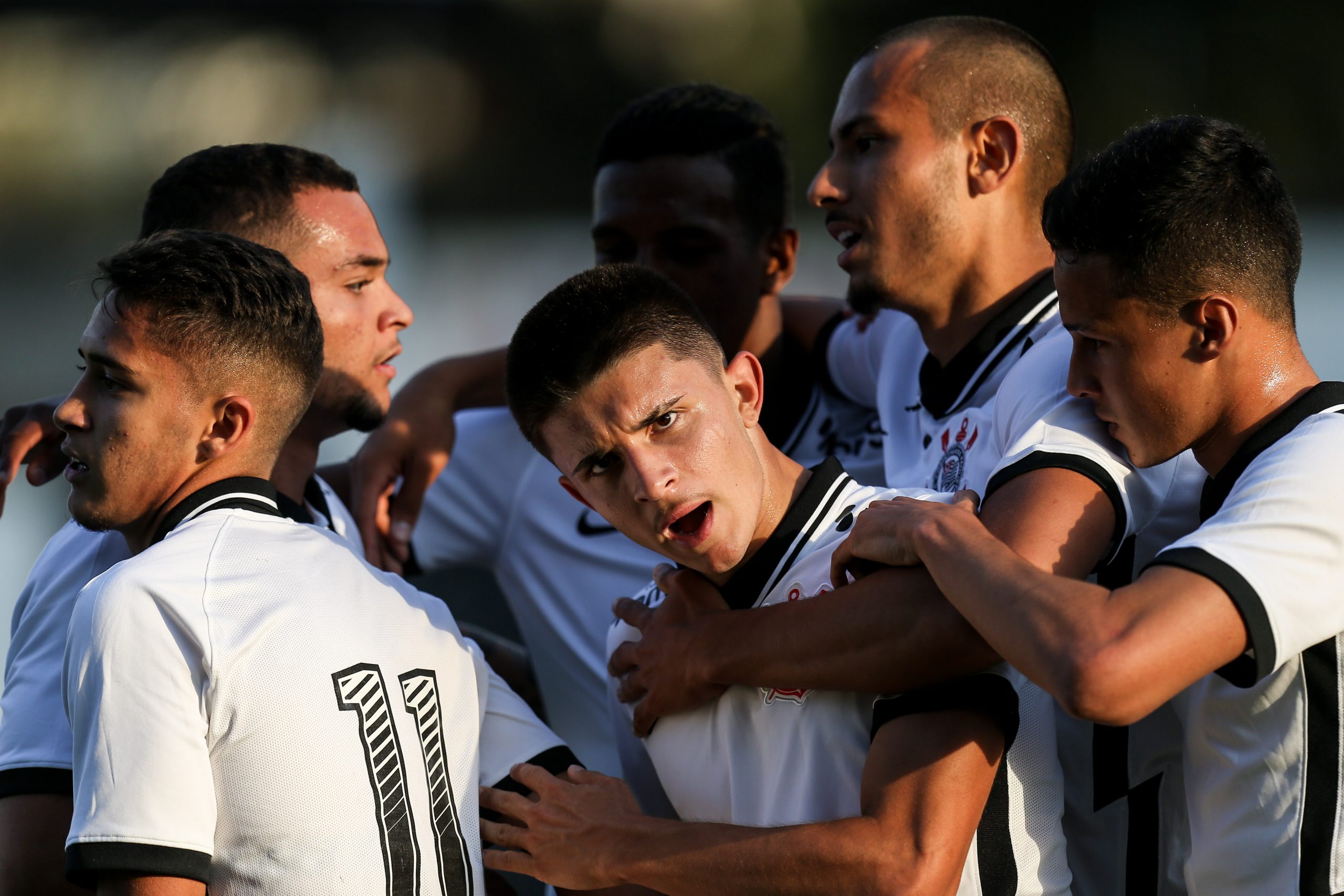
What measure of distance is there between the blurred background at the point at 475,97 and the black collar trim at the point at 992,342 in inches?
333

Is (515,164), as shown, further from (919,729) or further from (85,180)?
(919,729)

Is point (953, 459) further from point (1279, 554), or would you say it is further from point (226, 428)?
point (226, 428)

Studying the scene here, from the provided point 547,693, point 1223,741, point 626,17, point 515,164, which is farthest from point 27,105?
point 1223,741

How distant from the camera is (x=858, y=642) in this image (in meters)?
2.22

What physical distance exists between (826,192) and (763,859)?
184 cm

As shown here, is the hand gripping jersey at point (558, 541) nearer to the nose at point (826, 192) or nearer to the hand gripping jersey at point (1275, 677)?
the nose at point (826, 192)

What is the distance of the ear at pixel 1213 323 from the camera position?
227 cm

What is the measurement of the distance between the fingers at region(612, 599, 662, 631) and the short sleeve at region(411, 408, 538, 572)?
4.05 ft

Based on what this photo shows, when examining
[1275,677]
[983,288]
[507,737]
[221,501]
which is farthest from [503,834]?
[983,288]

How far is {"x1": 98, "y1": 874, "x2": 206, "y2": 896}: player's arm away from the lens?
192 cm

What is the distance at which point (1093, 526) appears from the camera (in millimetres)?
2279

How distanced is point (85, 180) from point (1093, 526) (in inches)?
478

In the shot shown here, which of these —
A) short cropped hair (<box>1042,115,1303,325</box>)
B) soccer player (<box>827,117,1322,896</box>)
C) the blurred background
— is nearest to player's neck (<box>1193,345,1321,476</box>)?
soccer player (<box>827,117,1322,896</box>)

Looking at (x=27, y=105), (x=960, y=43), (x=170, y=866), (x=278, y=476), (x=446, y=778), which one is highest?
(x=27, y=105)
